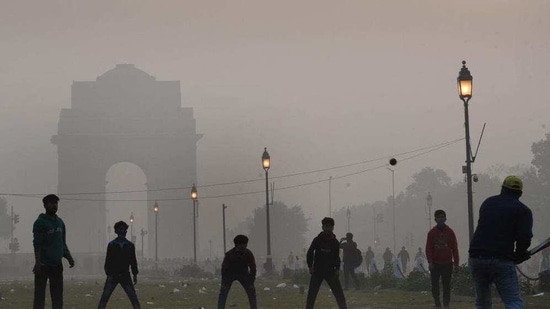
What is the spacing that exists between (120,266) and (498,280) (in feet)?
22.7

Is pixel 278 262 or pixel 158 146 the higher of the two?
pixel 158 146

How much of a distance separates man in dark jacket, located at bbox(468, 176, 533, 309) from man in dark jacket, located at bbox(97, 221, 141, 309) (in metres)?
6.53

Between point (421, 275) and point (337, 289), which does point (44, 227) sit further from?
point (421, 275)

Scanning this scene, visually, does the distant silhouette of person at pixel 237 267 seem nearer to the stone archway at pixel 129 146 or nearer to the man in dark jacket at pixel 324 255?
the man in dark jacket at pixel 324 255

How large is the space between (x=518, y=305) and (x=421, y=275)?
54.6 feet

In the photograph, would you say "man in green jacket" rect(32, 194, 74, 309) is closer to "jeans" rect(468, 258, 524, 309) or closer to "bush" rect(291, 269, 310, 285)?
"jeans" rect(468, 258, 524, 309)

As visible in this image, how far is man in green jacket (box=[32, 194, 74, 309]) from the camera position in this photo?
14484 mm

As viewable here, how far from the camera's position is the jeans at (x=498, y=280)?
10.3 m

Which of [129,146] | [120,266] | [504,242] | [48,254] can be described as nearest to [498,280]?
[504,242]

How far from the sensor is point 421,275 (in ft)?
88.0

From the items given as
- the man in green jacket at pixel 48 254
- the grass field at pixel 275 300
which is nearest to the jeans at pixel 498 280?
the man in green jacket at pixel 48 254

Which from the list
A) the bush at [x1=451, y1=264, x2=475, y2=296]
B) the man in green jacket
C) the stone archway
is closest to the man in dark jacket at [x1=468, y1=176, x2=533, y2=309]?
the man in green jacket

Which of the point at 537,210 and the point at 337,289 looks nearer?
the point at 337,289

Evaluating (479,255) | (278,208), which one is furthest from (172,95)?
(479,255)
